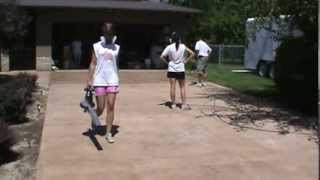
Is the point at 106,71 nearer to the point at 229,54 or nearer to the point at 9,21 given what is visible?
the point at 9,21

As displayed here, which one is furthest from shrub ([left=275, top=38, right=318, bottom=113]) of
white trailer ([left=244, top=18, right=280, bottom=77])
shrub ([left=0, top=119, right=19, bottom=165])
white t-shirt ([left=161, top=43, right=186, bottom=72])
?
white trailer ([left=244, top=18, right=280, bottom=77])

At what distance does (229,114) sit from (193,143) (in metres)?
3.20

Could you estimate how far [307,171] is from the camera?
8.32 meters

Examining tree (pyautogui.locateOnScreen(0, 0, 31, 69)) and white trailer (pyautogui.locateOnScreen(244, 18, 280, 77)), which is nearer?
tree (pyautogui.locateOnScreen(0, 0, 31, 69))

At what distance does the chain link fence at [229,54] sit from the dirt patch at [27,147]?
2325 cm

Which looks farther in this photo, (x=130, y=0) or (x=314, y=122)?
(x=130, y=0)

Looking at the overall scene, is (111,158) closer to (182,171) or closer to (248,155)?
(182,171)

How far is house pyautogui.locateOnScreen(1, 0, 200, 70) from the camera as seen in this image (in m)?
→ 27.6

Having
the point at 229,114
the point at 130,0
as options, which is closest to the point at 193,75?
the point at 130,0

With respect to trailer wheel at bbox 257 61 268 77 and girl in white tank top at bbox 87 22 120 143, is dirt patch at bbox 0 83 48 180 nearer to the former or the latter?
girl in white tank top at bbox 87 22 120 143

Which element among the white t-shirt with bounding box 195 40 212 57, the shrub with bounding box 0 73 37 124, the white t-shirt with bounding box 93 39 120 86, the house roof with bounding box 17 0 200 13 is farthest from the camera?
the house roof with bounding box 17 0 200 13
